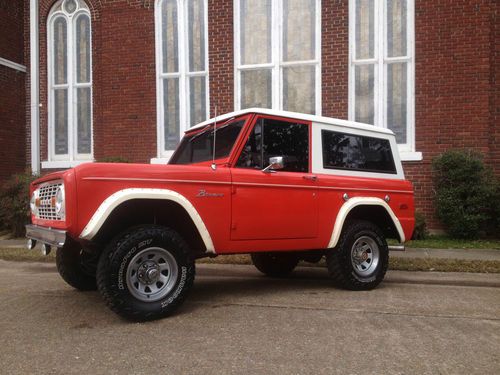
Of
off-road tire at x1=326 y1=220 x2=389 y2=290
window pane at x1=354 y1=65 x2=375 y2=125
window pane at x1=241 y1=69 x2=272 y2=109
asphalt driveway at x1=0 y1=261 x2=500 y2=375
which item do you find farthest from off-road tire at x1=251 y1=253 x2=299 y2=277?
window pane at x1=241 y1=69 x2=272 y2=109

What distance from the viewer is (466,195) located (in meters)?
9.55

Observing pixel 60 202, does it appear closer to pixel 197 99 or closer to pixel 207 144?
pixel 207 144

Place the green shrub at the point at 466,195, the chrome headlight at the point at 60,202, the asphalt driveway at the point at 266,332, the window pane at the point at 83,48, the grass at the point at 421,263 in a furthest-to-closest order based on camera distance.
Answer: the window pane at the point at 83,48
the green shrub at the point at 466,195
the grass at the point at 421,263
the chrome headlight at the point at 60,202
the asphalt driveway at the point at 266,332

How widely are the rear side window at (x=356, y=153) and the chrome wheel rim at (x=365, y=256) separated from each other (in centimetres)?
90

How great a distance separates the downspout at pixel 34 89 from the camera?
1248cm

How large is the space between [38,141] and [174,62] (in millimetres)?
4255

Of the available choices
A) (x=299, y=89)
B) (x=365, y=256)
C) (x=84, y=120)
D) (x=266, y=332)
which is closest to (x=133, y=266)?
(x=266, y=332)

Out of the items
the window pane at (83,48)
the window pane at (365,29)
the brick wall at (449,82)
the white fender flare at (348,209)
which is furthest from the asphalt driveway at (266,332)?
the window pane at (83,48)

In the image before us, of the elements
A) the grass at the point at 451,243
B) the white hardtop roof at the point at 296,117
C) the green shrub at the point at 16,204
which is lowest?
the grass at the point at 451,243

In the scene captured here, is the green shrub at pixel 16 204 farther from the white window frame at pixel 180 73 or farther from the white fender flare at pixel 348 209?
the white fender flare at pixel 348 209

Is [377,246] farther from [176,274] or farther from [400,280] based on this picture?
[176,274]

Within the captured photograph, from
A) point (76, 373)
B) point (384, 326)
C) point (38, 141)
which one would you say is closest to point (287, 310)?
point (384, 326)

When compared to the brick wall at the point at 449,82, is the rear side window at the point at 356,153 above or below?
below

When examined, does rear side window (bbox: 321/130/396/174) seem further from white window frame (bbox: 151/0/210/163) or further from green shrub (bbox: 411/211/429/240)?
white window frame (bbox: 151/0/210/163)
